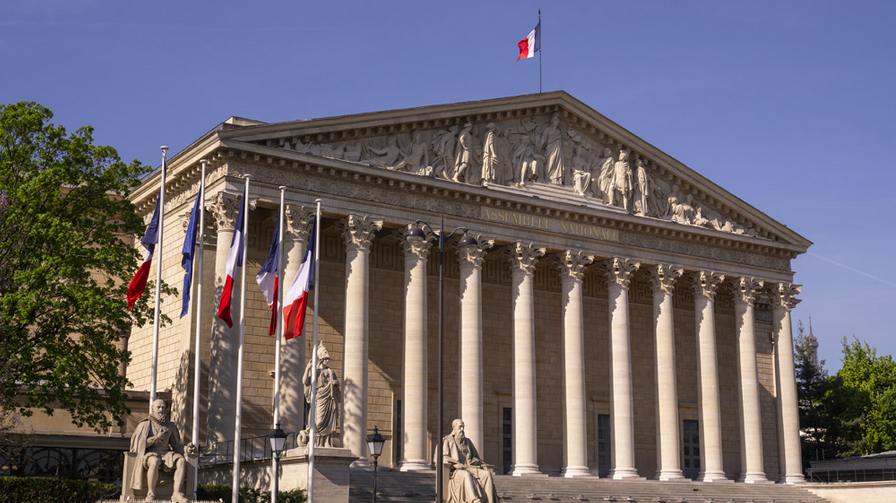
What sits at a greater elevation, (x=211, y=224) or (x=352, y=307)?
(x=211, y=224)

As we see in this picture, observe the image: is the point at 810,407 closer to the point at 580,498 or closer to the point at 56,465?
the point at 580,498

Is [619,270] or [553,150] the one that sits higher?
[553,150]

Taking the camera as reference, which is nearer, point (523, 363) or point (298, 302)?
point (298, 302)

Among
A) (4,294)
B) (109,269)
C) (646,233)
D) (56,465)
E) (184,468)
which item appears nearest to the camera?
(184,468)

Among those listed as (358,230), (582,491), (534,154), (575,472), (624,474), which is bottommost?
(582,491)

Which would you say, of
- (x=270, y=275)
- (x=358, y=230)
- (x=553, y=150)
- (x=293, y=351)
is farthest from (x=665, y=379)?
(x=270, y=275)

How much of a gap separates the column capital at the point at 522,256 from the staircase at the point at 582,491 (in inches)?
323

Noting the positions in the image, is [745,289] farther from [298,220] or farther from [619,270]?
[298,220]

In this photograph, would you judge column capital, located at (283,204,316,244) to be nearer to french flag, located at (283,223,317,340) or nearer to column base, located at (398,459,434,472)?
french flag, located at (283,223,317,340)

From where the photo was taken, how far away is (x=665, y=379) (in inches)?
1719

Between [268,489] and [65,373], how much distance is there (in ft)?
23.3

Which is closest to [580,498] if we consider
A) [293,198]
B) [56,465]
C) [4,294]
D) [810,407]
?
[293,198]

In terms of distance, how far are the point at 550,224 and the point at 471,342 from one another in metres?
6.39

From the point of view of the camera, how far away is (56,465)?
34.1 m
